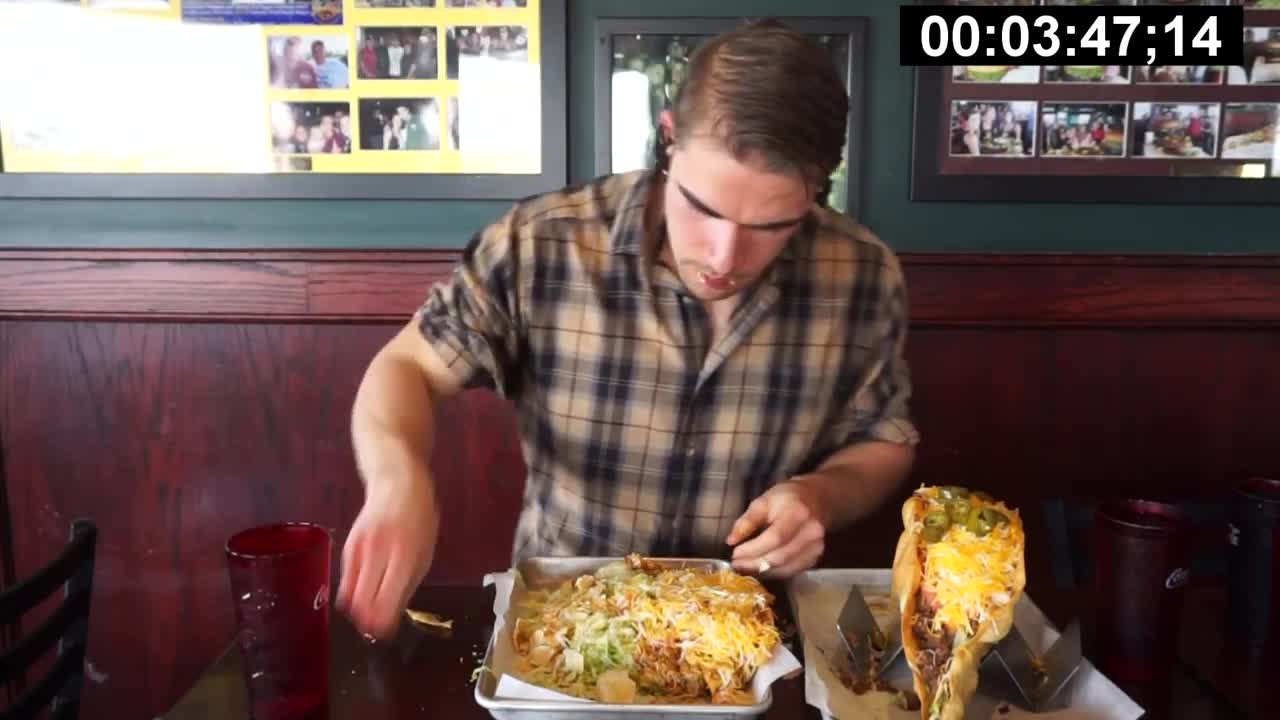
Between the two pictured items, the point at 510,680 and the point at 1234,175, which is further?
the point at 1234,175

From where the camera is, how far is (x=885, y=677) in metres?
1.07

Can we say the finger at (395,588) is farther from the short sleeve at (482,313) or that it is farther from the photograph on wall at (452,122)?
the photograph on wall at (452,122)

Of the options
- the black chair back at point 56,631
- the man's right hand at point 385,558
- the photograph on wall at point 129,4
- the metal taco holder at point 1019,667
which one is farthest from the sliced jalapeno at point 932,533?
the photograph on wall at point 129,4

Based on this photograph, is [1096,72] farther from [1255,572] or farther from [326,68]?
[326,68]

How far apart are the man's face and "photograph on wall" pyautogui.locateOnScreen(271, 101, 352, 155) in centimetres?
108

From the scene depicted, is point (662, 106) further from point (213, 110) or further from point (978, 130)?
point (213, 110)

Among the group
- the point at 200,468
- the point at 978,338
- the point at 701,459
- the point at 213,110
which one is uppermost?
the point at 213,110

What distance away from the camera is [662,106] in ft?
6.89

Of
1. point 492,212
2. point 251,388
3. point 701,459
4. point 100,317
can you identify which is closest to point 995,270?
point 701,459

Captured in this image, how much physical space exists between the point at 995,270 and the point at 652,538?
3.59 feet

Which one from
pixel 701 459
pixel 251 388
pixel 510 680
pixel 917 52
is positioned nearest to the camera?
pixel 510 680

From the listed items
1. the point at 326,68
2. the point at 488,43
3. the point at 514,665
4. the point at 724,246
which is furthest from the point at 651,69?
the point at 514,665

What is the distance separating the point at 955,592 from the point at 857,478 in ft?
1.66

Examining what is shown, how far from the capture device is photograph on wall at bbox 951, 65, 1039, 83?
210 centimetres
